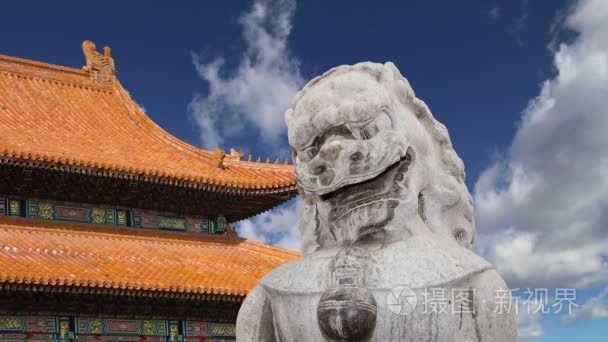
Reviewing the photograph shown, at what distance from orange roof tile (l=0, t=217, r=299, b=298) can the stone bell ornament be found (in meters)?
8.69

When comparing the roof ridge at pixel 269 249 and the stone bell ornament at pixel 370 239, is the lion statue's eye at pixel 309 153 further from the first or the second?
the roof ridge at pixel 269 249

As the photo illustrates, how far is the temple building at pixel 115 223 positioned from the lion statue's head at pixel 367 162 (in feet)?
28.6

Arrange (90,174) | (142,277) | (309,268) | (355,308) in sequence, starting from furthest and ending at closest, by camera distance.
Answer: (90,174)
(142,277)
(309,268)
(355,308)

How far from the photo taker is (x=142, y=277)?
Result: 12.3 meters

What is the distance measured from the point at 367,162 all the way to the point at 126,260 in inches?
422

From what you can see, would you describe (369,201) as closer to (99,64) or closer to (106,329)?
(106,329)

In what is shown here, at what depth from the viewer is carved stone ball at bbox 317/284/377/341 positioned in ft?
9.58

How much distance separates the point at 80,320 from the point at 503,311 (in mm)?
10901

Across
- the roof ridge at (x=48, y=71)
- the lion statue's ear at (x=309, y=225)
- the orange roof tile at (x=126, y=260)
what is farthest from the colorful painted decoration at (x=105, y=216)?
the lion statue's ear at (x=309, y=225)

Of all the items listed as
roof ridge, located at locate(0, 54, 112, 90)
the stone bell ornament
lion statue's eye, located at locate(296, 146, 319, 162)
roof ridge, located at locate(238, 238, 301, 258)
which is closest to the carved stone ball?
the stone bell ornament

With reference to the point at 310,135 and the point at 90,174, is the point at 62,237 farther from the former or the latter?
the point at 310,135

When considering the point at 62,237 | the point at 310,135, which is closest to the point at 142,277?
the point at 62,237

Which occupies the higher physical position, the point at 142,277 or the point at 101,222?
the point at 101,222

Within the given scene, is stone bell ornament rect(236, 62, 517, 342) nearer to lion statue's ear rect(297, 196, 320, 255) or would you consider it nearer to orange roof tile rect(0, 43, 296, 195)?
lion statue's ear rect(297, 196, 320, 255)
